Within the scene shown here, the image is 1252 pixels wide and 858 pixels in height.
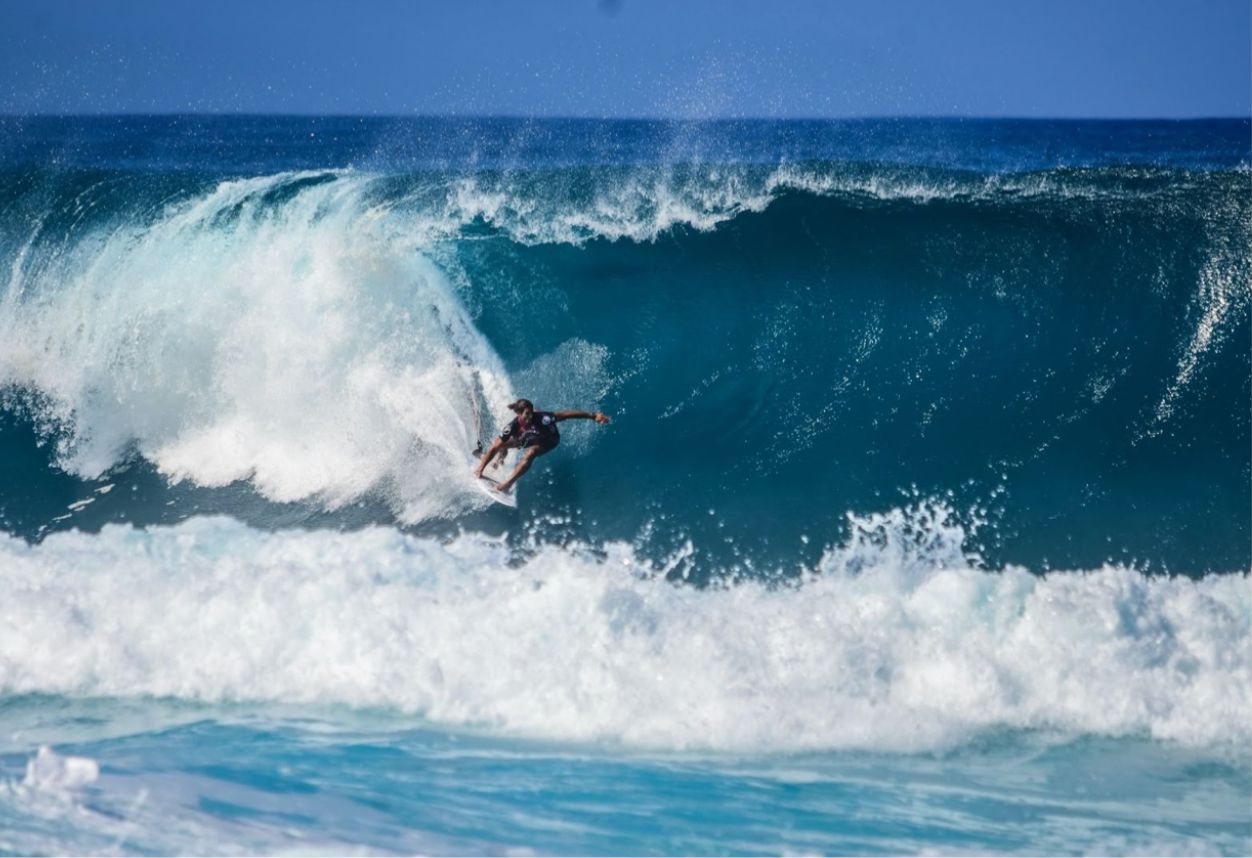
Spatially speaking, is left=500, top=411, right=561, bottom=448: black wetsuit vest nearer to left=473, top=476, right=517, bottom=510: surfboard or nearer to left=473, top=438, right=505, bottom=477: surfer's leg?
left=473, top=438, right=505, bottom=477: surfer's leg

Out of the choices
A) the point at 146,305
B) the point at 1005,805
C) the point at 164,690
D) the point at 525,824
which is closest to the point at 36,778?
the point at 164,690

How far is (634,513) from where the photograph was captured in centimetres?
912

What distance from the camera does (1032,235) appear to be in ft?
36.3

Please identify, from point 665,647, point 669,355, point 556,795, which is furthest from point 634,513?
point 556,795

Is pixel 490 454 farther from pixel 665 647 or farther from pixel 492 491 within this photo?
pixel 665 647

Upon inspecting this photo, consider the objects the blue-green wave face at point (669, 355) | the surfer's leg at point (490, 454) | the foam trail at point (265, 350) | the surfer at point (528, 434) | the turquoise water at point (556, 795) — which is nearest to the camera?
the turquoise water at point (556, 795)

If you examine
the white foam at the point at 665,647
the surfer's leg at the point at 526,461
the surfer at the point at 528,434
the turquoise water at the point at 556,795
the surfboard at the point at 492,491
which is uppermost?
the surfer at the point at 528,434

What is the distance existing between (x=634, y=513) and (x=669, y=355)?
181cm

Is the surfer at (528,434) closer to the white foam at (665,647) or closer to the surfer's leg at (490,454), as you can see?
the surfer's leg at (490,454)

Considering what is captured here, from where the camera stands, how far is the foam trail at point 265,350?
31.2 ft

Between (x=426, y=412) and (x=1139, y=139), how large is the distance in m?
37.5

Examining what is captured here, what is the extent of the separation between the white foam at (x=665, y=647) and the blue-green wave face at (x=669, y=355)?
986 mm

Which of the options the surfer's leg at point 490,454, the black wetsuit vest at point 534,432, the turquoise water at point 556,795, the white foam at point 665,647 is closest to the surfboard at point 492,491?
the surfer's leg at point 490,454

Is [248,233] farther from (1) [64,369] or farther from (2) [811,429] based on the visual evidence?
(2) [811,429]
